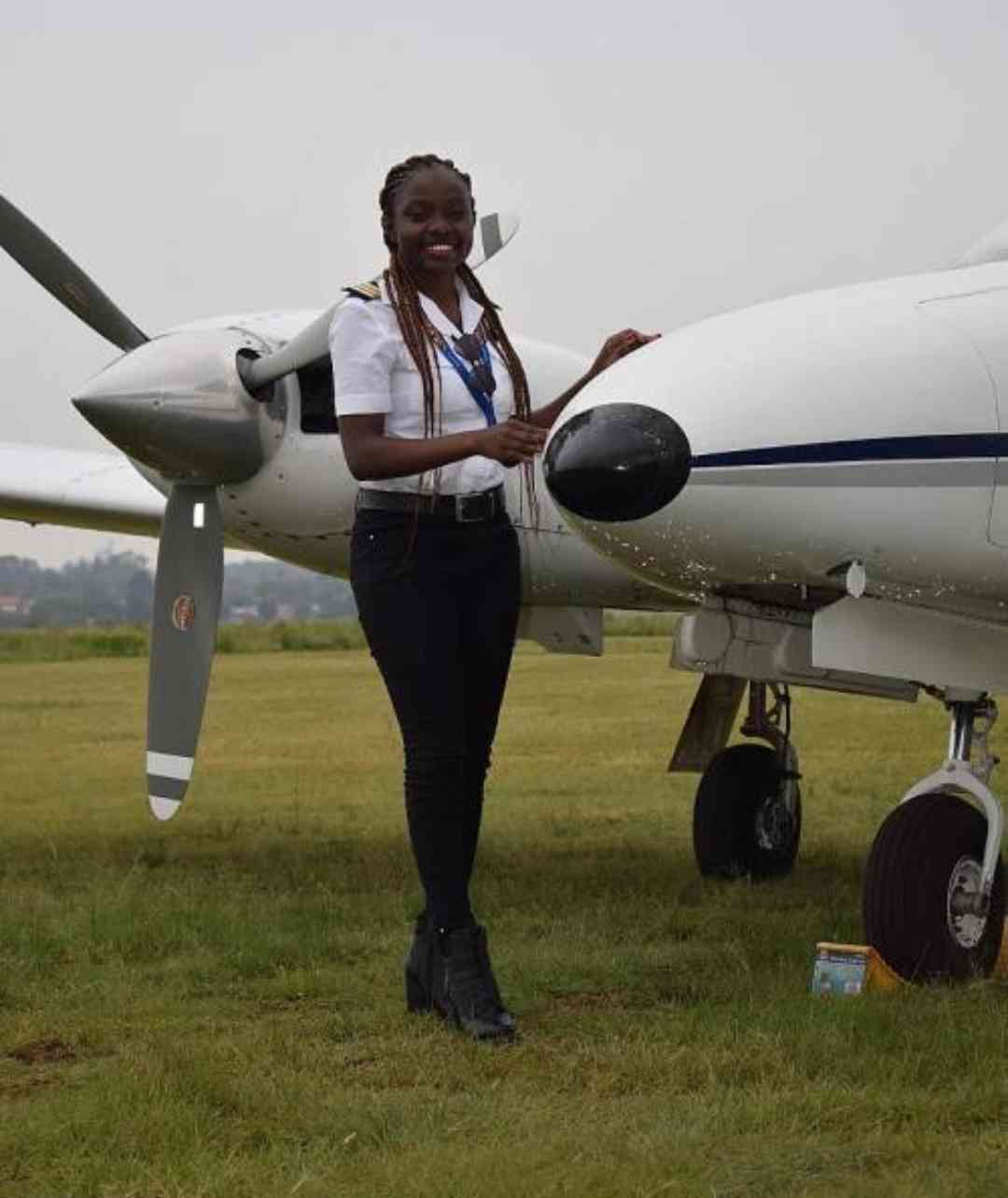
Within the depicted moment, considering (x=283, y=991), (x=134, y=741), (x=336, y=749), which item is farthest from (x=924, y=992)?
(x=134, y=741)

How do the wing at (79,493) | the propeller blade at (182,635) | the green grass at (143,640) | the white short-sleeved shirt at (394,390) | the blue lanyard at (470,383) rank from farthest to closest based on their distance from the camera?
the green grass at (143,640), the wing at (79,493), the propeller blade at (182,635), the blue lanyard at (470,383), the white short-sleeved shirt at (394,390)

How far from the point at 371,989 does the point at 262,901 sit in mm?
2426

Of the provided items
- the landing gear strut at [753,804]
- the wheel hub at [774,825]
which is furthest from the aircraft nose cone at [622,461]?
the wheel hub at [774,825]

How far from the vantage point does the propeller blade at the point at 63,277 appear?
9.88 metres

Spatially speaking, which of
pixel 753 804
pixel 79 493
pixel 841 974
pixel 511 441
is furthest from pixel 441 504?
pixel 79 493

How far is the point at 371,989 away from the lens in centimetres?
628

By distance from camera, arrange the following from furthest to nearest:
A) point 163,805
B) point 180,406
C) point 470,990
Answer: point 163,805, point 180,406, point 470,990

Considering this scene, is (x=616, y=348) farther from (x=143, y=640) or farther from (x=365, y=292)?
(x=143, y=640)

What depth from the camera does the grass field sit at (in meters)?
4.08

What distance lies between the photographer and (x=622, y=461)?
5.19 m

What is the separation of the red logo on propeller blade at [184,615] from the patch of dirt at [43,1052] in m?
3.75

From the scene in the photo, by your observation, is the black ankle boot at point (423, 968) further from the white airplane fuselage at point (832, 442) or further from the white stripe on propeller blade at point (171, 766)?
the white stripe on propeller blade at point (171, 766)

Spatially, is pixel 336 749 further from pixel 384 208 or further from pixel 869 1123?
pixel 869 1123

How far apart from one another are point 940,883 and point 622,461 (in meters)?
1.72
